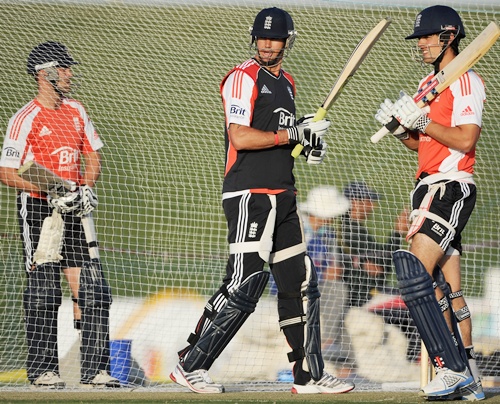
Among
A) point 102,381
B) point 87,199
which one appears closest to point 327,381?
point 102,381

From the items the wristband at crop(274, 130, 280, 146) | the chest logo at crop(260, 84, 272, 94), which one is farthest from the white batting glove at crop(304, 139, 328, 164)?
the chest logo at crop(260, 84, 272, 94)

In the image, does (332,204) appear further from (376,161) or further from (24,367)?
(24,367)

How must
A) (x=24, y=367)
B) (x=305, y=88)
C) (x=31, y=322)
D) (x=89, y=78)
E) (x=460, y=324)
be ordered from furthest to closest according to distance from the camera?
(x=305, y=88) → (x=89, y=78) → (x=24, y=367) → (x=31, y=322) → (x=460, y=324)

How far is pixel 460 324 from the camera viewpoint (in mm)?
4898

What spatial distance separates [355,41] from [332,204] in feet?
4.02

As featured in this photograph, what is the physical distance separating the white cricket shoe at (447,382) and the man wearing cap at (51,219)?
6.57ft

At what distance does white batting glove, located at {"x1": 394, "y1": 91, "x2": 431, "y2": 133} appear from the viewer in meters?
4.46

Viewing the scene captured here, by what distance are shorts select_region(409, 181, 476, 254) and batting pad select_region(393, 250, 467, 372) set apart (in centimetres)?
20

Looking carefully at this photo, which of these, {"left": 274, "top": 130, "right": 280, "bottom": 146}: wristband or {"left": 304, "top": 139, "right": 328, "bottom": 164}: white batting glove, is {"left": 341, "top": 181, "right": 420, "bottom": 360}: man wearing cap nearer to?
{"left": 304, "top": 139, "right": 328, "bottom": 164}: white batting glove

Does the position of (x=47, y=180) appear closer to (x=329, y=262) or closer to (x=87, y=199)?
(x=87, y=199)

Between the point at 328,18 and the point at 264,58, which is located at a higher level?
the point at 328,18

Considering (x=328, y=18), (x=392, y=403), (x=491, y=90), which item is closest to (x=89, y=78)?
(x=328, y=18)

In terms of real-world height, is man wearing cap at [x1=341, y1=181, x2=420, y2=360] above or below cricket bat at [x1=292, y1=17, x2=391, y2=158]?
below

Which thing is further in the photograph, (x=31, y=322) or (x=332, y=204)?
(x=332, y=204)
